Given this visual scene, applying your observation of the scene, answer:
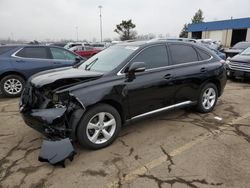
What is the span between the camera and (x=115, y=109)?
3.89m

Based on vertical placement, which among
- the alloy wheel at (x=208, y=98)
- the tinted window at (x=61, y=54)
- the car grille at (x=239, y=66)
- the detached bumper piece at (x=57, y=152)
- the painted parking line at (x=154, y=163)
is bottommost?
the painted parking line at (x=154, y=163)

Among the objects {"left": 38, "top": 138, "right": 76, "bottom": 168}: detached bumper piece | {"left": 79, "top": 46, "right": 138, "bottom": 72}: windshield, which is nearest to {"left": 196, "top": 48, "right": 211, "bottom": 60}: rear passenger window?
{"left": 79, "top": 46, "right": 138, "bottom": 72}: windshield

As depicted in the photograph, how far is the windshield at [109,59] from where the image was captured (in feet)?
13.8

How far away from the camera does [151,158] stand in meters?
3.53

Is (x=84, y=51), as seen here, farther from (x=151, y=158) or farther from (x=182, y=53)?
(x=151, y=158)

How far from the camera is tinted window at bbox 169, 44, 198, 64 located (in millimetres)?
4777

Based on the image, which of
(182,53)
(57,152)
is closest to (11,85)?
(57,152)

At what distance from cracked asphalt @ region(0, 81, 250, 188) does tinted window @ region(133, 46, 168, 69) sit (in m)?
1.25

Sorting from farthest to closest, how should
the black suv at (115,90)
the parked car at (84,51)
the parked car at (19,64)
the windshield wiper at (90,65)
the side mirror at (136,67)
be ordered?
1. the parked car at (84,51)
2. the parked car at (19,64)
3. the windshield wiper at (90,65)
4. the side mirror at (136,67)
5. the black suv at (115,90)

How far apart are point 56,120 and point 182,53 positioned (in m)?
2.98

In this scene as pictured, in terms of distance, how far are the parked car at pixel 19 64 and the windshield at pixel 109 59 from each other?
2.59m

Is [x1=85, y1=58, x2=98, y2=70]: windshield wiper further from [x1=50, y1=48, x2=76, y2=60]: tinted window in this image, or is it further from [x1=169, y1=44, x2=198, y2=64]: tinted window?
[x1=50, y1=48, x2=76, y2=60]: tinted window

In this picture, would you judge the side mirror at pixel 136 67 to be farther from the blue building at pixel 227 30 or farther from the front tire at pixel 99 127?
the blue building at pixel 227 30

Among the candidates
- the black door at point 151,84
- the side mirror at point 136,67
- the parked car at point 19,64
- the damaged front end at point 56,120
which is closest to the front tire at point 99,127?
the damaged front end at point 56,120
